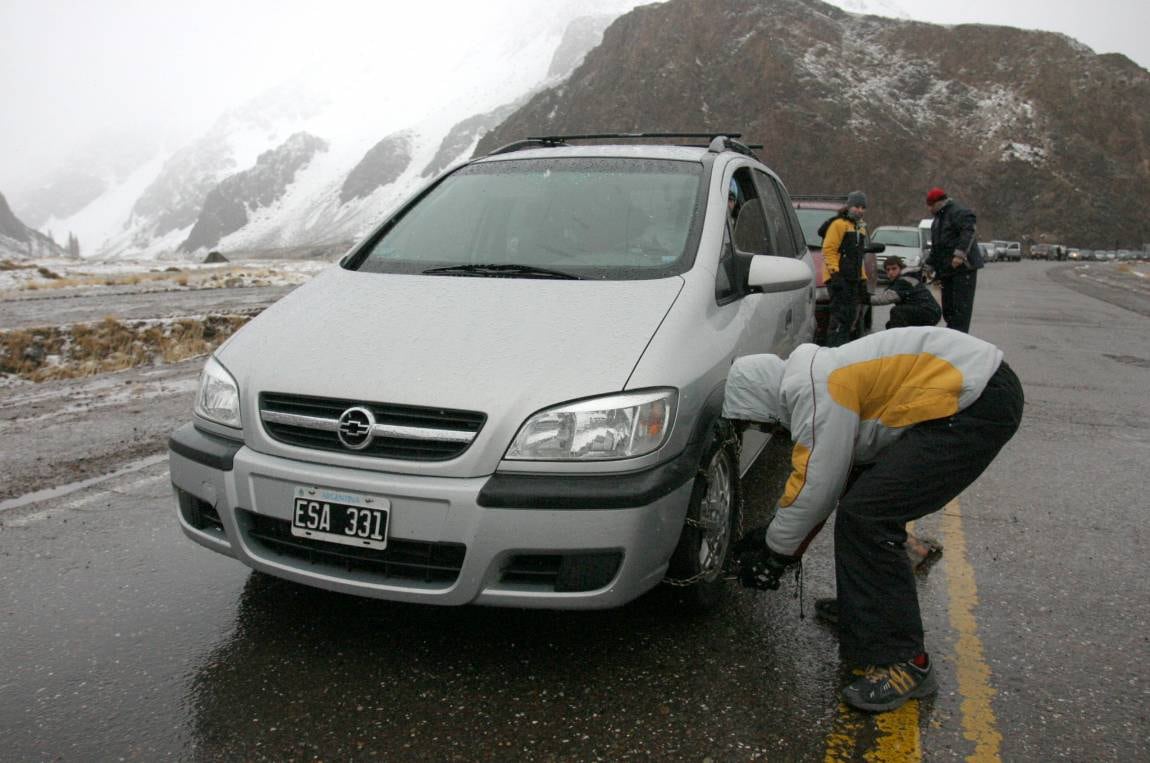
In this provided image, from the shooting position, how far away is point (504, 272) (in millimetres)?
3564

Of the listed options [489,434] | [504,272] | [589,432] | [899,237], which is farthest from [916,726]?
[899,237]

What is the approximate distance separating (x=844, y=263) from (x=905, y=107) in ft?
346

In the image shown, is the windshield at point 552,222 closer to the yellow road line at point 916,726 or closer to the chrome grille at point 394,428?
the chrome grille at point 394,428

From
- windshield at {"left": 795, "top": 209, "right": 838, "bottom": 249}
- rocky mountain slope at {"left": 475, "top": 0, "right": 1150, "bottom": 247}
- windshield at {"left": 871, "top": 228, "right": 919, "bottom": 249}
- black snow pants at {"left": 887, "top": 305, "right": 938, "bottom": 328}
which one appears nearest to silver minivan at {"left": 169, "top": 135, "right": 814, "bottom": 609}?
black snow pants at {"left": 887, "top": 305, "right": 938, "bottom": 328}

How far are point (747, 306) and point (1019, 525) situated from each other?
198 cm

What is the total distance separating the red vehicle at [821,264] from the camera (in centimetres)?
941

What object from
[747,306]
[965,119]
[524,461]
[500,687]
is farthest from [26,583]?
[965,119]

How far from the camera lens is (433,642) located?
3082 mm

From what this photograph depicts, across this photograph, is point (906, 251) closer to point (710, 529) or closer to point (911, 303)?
point (911, 303)

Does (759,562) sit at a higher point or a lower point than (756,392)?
lower

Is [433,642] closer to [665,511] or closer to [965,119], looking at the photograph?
[665,511]

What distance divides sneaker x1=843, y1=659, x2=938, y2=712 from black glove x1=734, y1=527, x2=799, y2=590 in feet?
1.34

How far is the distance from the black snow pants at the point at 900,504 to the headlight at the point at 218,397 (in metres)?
2.05

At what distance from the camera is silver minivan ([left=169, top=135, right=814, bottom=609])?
2.62m
